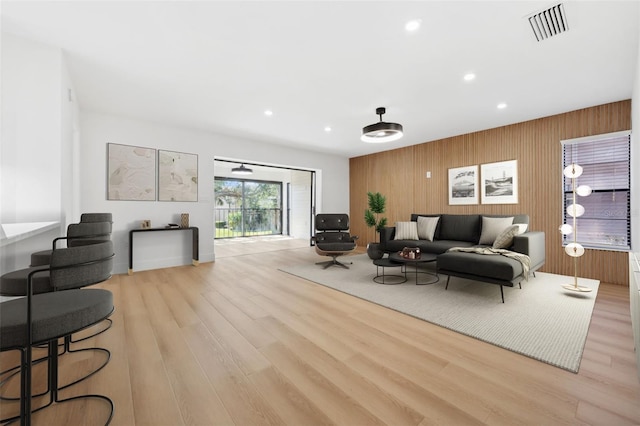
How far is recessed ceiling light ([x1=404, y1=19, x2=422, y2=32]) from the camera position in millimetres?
2271

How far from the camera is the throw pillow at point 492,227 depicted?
14.4 ft

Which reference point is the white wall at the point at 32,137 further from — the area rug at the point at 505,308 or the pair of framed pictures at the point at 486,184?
the pair of framed pictures at the point at 486,184

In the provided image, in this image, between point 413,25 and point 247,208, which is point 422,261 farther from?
point 247,208

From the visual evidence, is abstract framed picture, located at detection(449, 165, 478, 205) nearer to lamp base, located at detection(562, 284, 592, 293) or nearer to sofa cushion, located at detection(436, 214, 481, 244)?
sofa cushion, located at detection(436, 214, 481, 244)

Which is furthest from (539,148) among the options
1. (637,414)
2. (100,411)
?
(100,411)

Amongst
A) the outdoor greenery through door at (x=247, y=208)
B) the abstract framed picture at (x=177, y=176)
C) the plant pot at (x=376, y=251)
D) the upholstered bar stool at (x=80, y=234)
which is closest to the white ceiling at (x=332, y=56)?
the abstract framed picture at (x=177, y=176)

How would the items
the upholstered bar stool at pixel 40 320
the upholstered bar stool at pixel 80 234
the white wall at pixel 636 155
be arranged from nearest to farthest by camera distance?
the upholstered bar stool at pixel 40 320 → the upholstered bar stool at pixel 80 234 → the white wall at pixel 636 155

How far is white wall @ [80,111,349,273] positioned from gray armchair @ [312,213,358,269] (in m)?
2.15

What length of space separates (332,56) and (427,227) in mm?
3623

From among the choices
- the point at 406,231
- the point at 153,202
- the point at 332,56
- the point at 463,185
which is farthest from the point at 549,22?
the point at 153,202

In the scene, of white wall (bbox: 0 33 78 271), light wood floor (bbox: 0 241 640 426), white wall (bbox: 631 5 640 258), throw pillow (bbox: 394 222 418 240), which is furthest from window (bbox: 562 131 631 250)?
white wall (bbox: 0 33 78 271)

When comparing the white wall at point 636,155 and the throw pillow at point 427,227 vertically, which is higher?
the white wall at point 636,155

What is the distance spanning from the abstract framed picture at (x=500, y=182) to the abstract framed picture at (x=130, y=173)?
6206mm

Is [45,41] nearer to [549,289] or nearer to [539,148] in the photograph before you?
[549,289]
